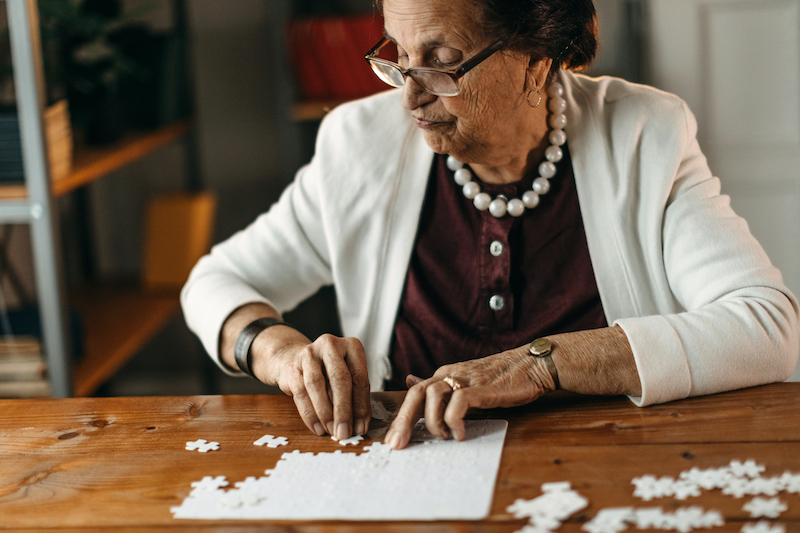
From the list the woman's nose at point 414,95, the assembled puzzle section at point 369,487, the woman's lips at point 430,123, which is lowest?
the assembled puzzle section at point 369,487

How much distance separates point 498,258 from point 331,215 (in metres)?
0.34

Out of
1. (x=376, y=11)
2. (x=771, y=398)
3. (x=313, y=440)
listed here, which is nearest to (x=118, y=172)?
(x=376, y=11)

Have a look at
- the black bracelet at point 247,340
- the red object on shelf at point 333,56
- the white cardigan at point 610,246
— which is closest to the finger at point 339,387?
the black bracelet at point 247,340

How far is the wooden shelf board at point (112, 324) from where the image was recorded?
229cm

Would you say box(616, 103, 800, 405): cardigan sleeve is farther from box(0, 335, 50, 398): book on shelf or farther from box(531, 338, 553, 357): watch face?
box(0, 335, 50, 398): book on shelf

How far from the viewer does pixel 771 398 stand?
1.11 metres

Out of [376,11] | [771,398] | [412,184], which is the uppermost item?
[376,11]

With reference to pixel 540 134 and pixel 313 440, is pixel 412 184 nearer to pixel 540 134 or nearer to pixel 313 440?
pixel 540 134

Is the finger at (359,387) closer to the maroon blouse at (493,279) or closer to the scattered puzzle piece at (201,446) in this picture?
the scattered puzzle piece at (201,446)

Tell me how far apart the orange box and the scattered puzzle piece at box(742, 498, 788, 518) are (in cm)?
246

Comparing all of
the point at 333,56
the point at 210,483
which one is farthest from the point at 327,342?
the point at 333,56

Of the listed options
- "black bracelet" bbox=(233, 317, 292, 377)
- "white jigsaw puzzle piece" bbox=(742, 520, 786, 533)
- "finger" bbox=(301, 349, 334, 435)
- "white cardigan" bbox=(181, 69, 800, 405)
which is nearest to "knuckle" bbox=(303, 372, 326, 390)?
"finger" bbox=(301, 349, 334, 435)

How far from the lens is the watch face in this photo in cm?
114

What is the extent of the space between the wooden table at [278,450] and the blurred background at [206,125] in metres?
1.14
